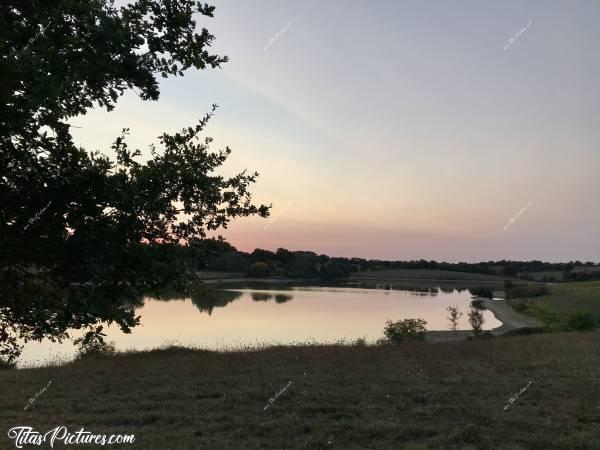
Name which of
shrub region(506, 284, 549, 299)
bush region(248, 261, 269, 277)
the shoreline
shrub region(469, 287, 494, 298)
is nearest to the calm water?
the shoreline

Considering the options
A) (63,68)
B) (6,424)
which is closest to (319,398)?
(6,424)

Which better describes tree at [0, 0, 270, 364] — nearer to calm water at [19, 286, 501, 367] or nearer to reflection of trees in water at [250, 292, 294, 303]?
calm water at [19, 286, 501, 367]

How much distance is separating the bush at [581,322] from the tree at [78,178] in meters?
44.3

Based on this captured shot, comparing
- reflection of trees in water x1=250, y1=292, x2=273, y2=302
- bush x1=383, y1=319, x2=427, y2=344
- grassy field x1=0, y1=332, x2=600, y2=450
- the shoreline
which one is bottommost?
the shoreline

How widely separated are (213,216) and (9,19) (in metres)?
2.66

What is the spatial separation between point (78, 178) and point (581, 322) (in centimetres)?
4608

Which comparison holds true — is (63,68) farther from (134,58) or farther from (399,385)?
(399,385)

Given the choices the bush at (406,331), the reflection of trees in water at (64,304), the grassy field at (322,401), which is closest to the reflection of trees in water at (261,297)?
the bush at (406,331)

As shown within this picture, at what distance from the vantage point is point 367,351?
2186cm

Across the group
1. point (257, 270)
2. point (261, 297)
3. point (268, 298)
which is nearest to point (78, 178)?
point (268, 298)

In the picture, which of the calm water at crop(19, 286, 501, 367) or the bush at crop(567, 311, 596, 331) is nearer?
the calm water at crop(19, 286, 501, 367)

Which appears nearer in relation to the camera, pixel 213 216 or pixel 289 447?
pixel 213 216

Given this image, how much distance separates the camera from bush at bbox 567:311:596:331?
41156 millimetres

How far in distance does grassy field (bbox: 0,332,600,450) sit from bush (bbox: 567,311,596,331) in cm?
2350
